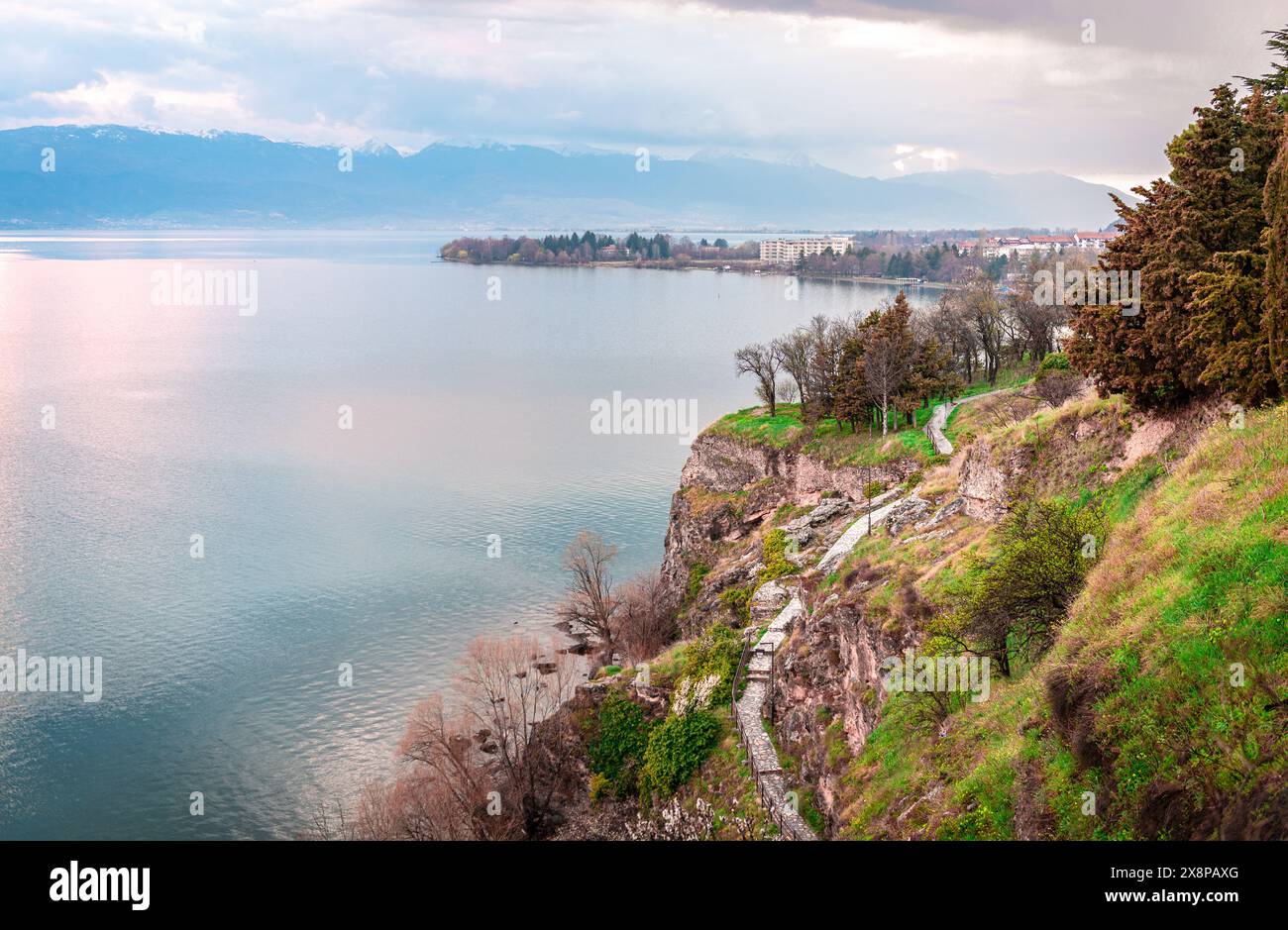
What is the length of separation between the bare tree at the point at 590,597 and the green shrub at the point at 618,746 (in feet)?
42.8

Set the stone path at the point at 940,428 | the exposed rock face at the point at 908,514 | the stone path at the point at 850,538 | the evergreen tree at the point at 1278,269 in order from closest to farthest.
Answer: the evergreen tree at the point at 1278,269 < the exposed rock face at the point at 908,514 < the stone path at the point at 850,538 < the stone path at the point at 940,428

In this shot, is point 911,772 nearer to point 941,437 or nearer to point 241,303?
point 941,437

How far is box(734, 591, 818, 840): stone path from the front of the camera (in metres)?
24.7

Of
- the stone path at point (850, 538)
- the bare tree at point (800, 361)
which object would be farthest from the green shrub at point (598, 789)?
the bare tree at point (800, 361)

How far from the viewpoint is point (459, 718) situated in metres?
40.8

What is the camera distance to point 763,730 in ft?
96.3

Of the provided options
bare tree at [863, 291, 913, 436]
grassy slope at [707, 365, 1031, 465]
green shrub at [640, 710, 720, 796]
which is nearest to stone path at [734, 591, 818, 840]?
green shrub at [640, 710, 720, 796]

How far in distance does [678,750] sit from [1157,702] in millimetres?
18746

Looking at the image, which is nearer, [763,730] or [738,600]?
[763,730]

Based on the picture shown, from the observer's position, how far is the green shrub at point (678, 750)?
3012cm

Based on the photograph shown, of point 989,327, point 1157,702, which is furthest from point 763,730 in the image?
point 989,327

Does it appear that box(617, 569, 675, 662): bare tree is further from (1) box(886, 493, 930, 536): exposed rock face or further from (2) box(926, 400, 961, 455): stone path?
(2) box(926, 400, 961, 455): stone path

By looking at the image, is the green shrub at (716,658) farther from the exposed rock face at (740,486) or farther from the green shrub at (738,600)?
the exposed rock face at (740,486)

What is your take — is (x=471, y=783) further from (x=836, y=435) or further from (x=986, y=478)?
(x=836, y=435)
